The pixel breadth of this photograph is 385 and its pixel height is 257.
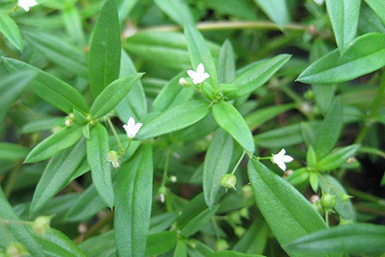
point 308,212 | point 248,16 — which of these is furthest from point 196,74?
point 248,16

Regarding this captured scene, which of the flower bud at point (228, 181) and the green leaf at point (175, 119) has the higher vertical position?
the green leaf at point (175, 119)

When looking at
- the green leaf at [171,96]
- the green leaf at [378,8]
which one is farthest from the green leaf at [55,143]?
the green leaf at [378,8]

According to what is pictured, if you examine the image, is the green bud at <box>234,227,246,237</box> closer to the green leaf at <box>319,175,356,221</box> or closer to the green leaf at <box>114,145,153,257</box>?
the green leaf at <box>319,175,356,221</box>

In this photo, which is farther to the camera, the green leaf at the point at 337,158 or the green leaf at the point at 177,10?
the green leaf at the point at 177,10

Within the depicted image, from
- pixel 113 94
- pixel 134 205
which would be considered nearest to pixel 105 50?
pixel 113 94

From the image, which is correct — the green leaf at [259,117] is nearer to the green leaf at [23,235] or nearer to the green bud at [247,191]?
the green bud at [247,191]

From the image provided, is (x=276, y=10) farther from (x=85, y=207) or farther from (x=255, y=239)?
(x=85, y=207)
